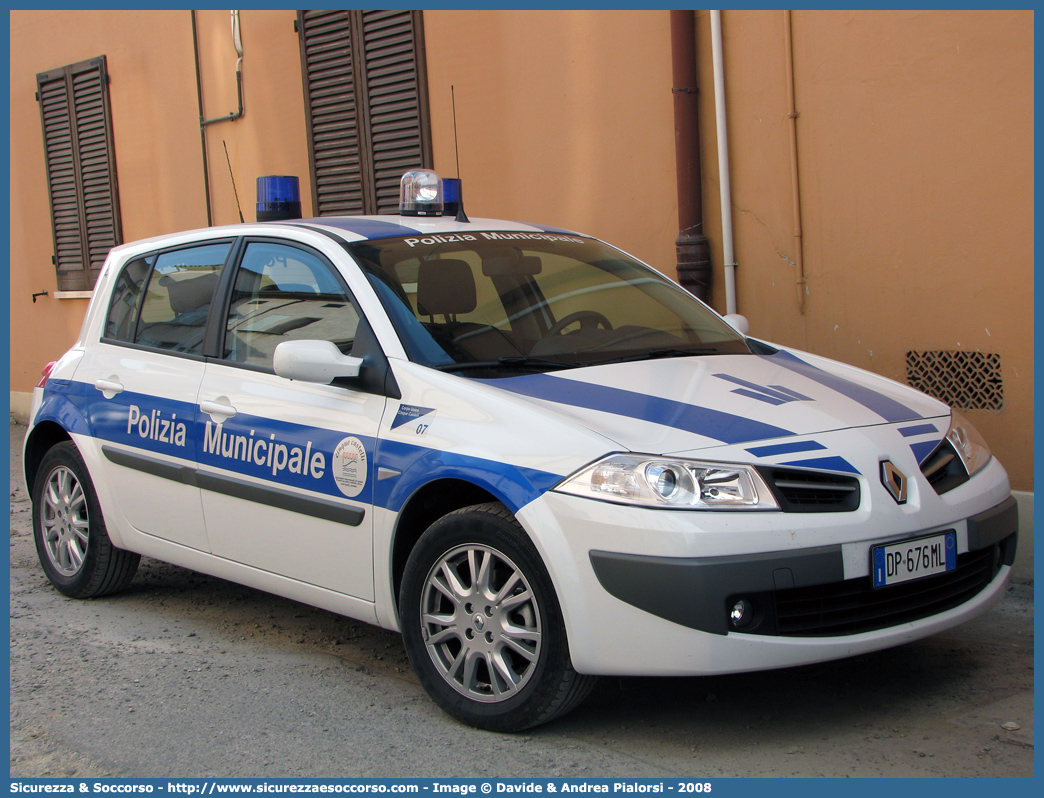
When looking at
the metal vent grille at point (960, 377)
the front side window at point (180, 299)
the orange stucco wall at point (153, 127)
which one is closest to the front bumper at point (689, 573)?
the front side window at point (180, 299)

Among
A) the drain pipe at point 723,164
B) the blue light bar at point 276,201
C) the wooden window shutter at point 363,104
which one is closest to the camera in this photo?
the blue light bar at point 276,201

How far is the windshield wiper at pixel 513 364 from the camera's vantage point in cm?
368

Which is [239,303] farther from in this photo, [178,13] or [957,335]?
[178,13]

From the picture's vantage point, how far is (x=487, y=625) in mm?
3381

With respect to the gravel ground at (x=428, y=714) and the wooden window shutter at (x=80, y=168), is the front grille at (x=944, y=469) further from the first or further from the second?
the wooden window shutter at (x=80, y=168)

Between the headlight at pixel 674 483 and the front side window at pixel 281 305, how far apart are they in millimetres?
1206

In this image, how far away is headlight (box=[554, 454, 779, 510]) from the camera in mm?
3070

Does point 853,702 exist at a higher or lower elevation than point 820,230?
lower

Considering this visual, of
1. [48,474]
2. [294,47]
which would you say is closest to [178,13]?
[294,47]

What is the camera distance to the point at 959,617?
3400 mm

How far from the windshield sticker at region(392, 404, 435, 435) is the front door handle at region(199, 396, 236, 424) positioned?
877 mm

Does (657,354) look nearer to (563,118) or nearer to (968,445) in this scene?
(968,445)

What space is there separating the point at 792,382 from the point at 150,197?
28.5 feet

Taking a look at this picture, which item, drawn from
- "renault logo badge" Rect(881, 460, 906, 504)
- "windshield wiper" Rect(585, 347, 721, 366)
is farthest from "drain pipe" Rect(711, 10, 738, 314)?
"renault logo badge" Rect(881, 460, 906, 504)
